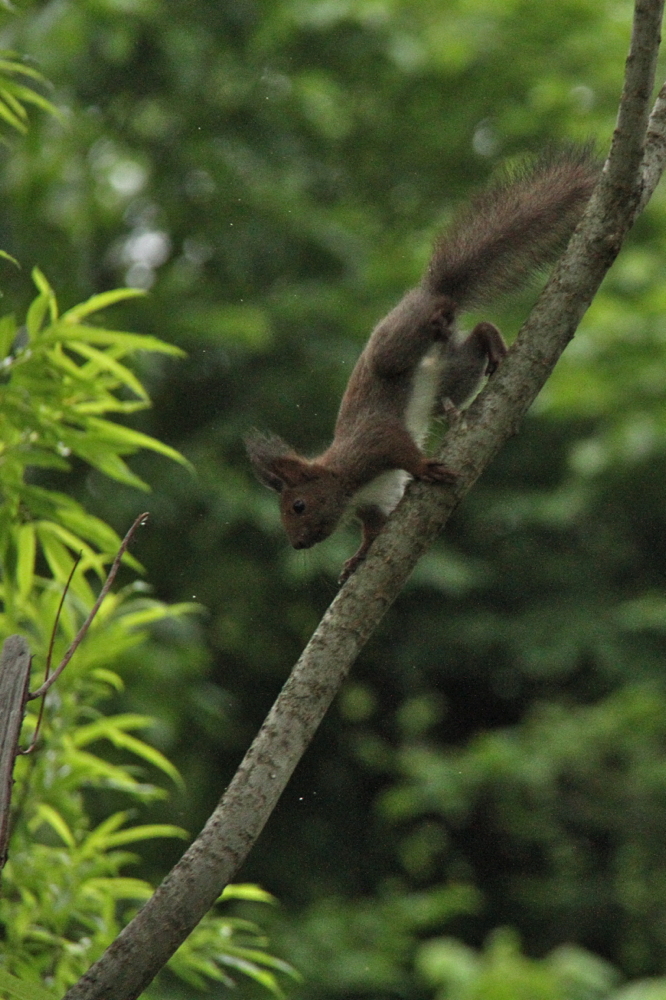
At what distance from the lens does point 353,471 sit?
3.58 m

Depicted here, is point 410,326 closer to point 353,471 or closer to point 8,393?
point 353,471

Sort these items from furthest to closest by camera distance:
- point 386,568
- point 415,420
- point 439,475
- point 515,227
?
point 415,420, point 515,227, point 439,475, point 386,568

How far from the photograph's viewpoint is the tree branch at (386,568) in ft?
5.36

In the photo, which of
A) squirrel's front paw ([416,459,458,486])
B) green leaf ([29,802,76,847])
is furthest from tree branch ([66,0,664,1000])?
green leaf ([29,802,76,847])

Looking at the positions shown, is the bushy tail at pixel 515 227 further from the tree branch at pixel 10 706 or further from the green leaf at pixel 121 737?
the tree branch at pixel 10 706

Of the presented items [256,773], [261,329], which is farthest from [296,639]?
[256,773]

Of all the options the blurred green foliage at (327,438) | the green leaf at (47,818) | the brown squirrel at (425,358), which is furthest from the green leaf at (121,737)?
the blurred green foliage at (327,438)

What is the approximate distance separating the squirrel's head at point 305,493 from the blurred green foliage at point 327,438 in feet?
9.77

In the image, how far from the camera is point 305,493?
3617 millimetres

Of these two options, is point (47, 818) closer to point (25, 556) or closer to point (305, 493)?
point (25, 556)

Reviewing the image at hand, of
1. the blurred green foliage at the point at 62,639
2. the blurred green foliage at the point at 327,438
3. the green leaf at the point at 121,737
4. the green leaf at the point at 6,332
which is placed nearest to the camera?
the blurred green foliage at the point at 62,639

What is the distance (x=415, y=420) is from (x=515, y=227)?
676mm

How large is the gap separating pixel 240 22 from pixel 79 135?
4.75ft

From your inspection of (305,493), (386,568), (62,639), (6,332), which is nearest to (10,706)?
(386,568)
